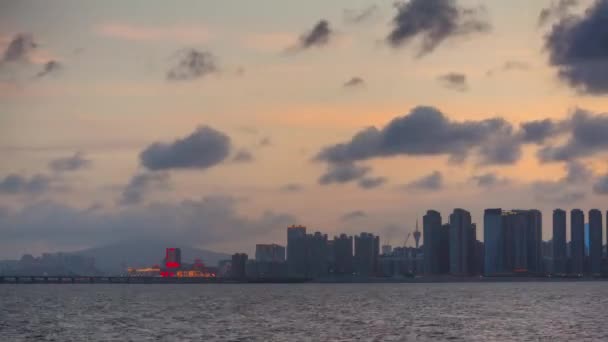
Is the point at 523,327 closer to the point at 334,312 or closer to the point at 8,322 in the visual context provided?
the point at 334,312

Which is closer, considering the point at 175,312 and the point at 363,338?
the point at 363,338

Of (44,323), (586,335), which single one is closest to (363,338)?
(586,335)

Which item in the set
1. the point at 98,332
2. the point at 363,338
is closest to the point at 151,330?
the point at 98,332

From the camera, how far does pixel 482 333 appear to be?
409 ft

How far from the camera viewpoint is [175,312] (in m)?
182

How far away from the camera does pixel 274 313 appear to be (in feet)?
582

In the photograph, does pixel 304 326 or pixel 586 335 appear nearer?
pixel 586 335

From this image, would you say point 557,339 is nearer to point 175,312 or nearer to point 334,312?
point 334,312

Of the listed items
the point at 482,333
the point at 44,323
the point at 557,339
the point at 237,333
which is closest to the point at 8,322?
the point at 44,323

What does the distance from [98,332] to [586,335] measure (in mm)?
61262

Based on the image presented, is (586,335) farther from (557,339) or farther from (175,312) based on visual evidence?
(175,312)

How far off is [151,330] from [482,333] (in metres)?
42.4

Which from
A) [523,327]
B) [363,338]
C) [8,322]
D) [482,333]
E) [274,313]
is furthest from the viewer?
[274,313]

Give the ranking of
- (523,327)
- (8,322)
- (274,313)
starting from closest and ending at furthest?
(523,327) < (8,322) < (274,313)
